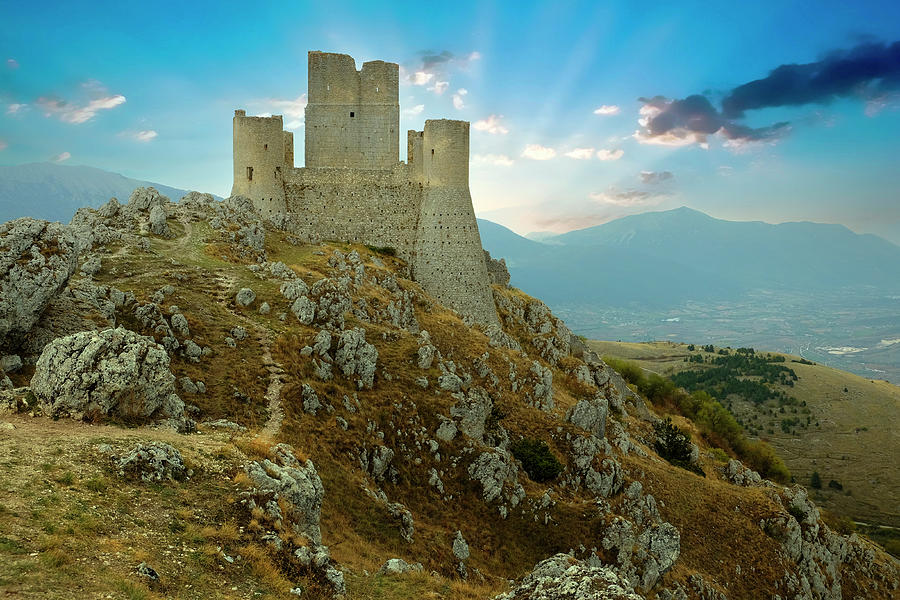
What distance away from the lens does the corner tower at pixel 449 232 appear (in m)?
56.7

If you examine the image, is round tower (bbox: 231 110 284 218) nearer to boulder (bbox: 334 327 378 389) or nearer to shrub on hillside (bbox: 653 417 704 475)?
boulder (bbox: 334 327 378 389)

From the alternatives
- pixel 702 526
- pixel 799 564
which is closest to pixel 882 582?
pixel 799 564

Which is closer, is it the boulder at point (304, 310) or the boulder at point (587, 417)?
the boulder at point (304, 310)

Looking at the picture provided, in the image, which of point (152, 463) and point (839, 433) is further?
point (839, 433)

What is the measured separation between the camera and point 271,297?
31.8 metres

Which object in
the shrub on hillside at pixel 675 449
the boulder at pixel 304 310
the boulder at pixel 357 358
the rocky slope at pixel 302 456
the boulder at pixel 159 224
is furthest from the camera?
the shrub on hillside at pixel 675 449

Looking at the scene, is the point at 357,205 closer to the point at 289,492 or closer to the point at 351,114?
the point at 351,114

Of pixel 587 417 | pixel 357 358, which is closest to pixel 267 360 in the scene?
pixel 357 358

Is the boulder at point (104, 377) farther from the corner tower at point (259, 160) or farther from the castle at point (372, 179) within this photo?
the corner tower at point (259, 160)

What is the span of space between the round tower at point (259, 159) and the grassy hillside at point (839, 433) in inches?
3805

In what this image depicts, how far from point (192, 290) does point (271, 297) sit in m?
3.92

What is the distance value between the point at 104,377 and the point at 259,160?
4235 cm

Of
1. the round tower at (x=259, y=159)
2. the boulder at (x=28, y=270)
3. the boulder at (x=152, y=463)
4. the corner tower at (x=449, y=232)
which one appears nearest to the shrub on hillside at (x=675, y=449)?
the corner tower at (x=449, y=232)

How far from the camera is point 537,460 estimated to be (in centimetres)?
3253
